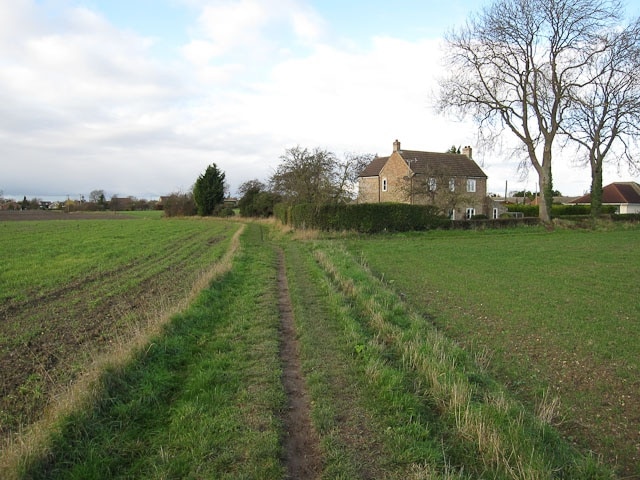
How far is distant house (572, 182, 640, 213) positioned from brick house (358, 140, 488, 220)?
87.8ft

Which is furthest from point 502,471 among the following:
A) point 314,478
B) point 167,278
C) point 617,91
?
point 617,91

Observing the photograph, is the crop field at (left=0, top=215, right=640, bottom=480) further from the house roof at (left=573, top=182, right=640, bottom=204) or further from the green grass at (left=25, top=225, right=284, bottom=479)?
the house roof at (left=573, top=182, right=640, bottom=204)

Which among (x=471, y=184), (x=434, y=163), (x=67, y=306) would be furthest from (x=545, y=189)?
(x=67, y=306)

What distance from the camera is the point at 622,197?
213ft

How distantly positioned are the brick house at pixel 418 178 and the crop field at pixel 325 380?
30.2 m

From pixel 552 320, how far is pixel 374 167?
4645 cm

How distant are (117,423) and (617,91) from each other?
1704 inches

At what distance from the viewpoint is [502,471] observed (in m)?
3.70

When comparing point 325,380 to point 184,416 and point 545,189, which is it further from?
point 545,189

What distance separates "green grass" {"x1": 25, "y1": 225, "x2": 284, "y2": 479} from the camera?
3688 millimetres

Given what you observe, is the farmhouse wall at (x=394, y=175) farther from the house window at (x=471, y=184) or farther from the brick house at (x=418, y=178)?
the house window at (x=471, y=184)

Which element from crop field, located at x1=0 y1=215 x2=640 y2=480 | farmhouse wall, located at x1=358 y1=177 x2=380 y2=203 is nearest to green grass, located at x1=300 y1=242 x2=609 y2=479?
crop field, located at x1=0 y1=215 x2=640 y2=480

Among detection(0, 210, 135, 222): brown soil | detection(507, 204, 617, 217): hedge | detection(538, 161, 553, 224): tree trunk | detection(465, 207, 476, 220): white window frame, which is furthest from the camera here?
detection(0, 210, 135, 222): brown soil

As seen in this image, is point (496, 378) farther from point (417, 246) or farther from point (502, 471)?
point (417, 246)
